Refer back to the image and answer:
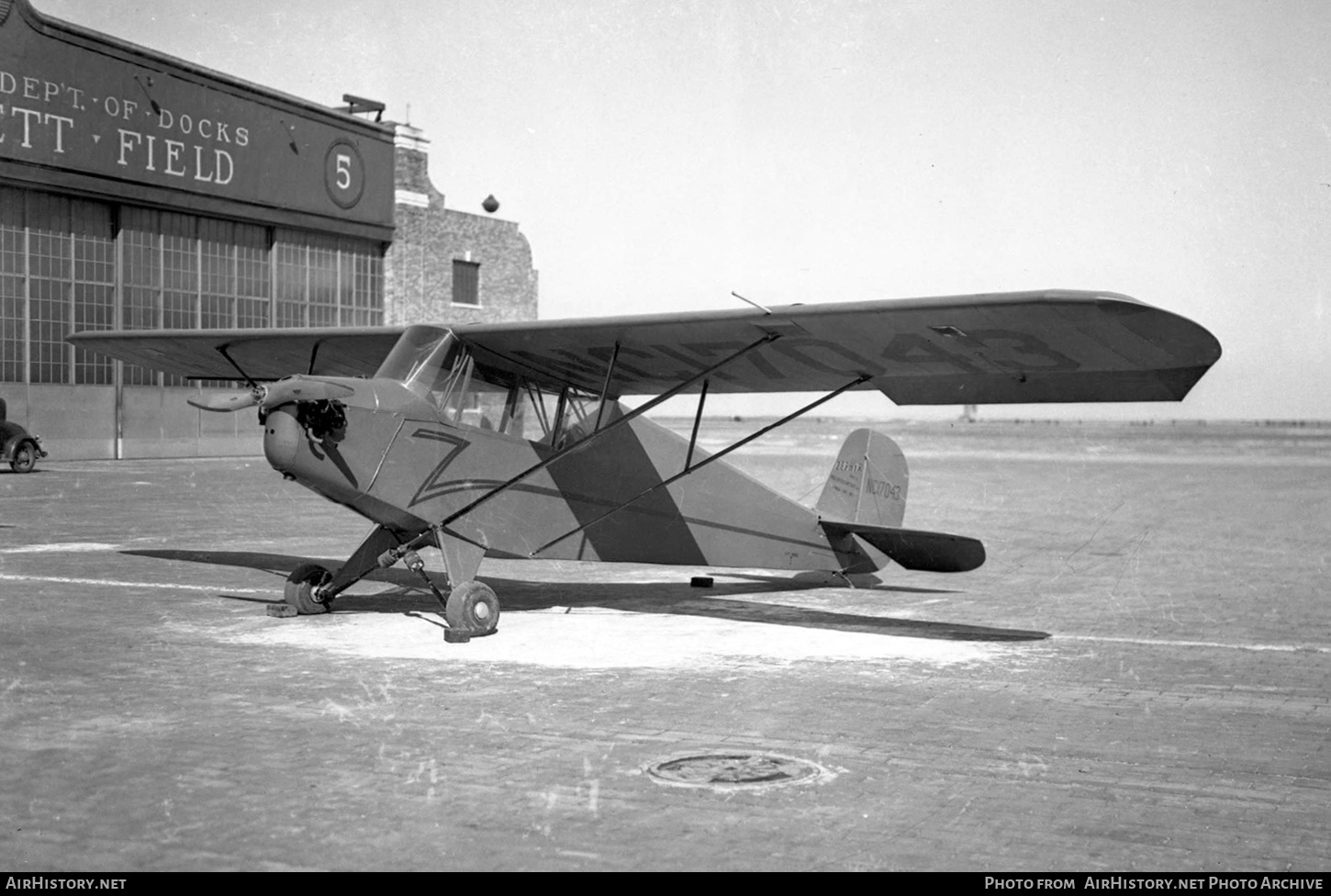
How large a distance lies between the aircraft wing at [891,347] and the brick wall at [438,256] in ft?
116

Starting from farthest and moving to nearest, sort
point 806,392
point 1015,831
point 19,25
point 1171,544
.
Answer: point 19,25 < point 1171,544 < point 806,392 < point 1015,831

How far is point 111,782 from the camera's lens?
17.9ft

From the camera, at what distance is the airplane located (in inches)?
352

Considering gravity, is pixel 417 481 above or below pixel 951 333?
below

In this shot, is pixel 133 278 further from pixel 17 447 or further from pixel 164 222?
pixel 17 447

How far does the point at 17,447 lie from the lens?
31.9 m

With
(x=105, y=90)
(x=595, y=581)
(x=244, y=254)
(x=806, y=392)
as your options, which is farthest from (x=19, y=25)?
(x=806, y=392)

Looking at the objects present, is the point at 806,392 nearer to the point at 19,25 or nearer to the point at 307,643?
the point at 307,643

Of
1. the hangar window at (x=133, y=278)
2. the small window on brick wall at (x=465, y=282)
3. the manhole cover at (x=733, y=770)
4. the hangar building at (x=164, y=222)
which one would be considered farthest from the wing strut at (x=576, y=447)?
the small window on brick wall at (x=465, y=282)

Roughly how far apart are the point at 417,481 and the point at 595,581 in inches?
167

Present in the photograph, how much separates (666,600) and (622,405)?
6.46 ft

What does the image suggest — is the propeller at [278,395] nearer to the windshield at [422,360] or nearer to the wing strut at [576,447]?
the windshield at [422,360]

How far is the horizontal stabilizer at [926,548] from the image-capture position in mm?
11219

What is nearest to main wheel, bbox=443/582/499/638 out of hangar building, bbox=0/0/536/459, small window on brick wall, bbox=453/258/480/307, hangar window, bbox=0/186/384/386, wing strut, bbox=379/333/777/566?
wing strut, bbox=379/333/777/566
